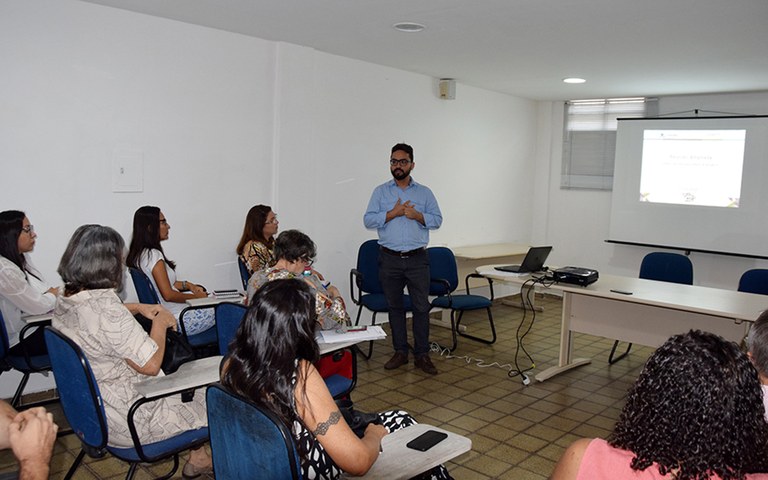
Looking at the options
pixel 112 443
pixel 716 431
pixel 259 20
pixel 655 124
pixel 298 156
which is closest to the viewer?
pixel 716 431

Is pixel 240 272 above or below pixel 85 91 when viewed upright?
below

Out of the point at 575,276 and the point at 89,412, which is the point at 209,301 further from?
the point at 575,276


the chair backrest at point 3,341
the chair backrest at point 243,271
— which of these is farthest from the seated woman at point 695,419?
the chair backrest at point 243,271

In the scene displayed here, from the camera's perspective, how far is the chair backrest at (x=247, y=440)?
1.68 m

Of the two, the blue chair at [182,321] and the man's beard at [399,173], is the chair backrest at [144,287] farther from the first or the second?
the man's beard at [399,173]

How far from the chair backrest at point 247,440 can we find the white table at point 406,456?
29cm

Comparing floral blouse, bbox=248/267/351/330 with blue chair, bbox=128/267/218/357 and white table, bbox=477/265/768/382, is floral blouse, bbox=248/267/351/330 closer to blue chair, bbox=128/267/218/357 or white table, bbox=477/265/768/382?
blue chair, bbox=128/267/218/357

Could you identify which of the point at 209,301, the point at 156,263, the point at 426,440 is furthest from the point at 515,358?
the point at 426,440

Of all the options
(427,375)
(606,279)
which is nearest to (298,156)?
(427,375)

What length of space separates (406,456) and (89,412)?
1.26 metres

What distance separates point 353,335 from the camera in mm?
3172

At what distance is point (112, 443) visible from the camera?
2.48 m

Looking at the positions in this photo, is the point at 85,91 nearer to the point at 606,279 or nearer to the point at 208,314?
the point at 208,314

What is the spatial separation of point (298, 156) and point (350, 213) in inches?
35.8
